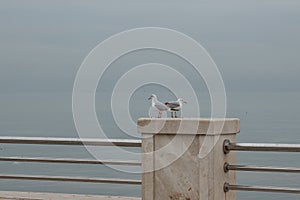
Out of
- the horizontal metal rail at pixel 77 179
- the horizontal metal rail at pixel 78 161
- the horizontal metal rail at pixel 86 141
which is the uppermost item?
the horizontal metal rail at pixel 86 141

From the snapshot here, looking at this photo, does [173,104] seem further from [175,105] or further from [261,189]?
[261,189]

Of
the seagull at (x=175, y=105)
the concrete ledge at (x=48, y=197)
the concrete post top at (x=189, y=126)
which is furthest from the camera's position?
the concrete ledge at (x=48, y=197)

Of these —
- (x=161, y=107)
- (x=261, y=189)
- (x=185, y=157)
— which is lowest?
A: (x=261, y=189)

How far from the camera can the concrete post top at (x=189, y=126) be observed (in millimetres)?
10008

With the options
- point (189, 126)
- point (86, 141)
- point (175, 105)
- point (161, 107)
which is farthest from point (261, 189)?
point (86, 141)

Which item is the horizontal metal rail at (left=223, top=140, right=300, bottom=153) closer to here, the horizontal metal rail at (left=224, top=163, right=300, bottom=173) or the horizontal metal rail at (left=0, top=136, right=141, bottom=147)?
the horizontal metal rail at (left=224, top=163, right=300, bottom=173)

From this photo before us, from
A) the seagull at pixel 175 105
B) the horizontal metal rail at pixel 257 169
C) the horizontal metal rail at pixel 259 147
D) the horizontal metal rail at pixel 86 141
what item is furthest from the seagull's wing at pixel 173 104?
the horizontal metal rail at pixel 257 169

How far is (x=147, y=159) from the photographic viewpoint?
10.4 m

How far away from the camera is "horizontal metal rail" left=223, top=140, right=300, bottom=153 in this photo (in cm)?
991

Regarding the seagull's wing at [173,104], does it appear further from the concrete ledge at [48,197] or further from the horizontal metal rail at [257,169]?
the concrete ledge at [48,197]

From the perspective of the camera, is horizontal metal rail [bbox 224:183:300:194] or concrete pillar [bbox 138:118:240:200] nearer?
horizontal metal rail [bbox 224:183:300:194]

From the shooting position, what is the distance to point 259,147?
1007 centimetres

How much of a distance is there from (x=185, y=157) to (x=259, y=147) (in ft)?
3.12

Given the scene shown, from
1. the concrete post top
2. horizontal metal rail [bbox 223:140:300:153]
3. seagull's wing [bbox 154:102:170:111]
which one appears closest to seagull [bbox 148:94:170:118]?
seagull's wing [bbox 154:102:170:111]
